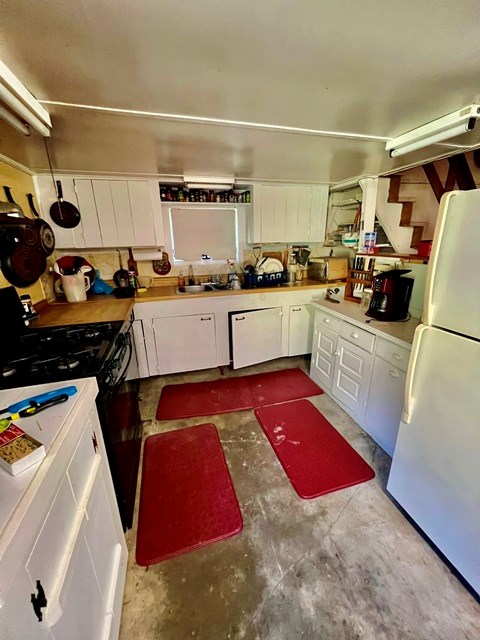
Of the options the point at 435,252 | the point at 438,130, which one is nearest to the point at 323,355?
the point at 435,252

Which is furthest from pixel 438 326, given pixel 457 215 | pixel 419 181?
pixel 419 181

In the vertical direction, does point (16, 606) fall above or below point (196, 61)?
below

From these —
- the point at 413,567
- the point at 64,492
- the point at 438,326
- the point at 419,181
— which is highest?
the point at 419,181

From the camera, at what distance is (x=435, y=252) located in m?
1.18

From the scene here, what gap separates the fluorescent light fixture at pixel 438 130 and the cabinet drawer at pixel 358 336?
1264mm

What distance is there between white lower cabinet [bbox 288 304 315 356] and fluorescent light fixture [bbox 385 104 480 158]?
1.68 m

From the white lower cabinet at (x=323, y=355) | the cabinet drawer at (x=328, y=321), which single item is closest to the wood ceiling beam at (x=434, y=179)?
the cabinet drawer at (x=328, y=321)

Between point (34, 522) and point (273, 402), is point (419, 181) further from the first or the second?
point (34, 522)

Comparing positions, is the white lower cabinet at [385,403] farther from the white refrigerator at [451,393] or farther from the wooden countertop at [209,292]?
the wooden countertop at [209,292]

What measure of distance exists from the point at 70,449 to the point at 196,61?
138cm

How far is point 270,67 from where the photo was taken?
1.00 metres

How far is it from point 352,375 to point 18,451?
2.17 meters

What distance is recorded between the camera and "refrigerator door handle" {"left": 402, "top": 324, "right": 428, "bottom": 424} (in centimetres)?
125

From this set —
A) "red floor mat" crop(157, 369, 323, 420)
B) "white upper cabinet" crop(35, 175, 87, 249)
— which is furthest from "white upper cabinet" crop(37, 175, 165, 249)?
"red floor mat" crop(157, 369, 323, 420)
